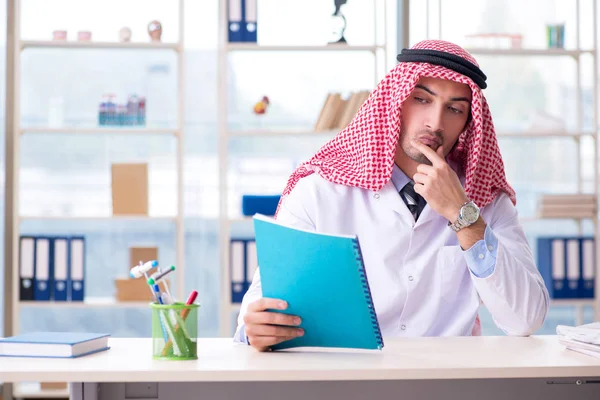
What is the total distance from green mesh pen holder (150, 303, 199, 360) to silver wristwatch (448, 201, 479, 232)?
0.68m

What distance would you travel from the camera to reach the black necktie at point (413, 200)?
2254 mm

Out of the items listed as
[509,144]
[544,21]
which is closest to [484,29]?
[544,21]

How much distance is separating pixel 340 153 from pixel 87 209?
2369 millimetres

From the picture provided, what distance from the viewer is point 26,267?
13.5ft

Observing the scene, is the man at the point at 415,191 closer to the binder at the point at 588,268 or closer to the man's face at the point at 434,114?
the man's face at the point at 434,114

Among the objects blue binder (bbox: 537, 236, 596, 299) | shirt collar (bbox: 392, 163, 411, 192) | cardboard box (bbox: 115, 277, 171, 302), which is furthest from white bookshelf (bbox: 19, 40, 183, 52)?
shirt collar (bbox: 392, 163, 411, 192)

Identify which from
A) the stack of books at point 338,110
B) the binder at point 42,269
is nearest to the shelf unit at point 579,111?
the stack of books at point 338,110

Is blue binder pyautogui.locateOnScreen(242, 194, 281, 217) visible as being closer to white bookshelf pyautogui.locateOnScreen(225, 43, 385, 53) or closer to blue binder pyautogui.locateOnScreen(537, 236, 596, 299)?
white bookshelf pyautogui.locateOnScreen(225, 43, 385, 53)

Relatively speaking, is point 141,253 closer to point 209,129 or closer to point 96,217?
point 96,217

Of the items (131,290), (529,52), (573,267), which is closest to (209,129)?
(131,290)

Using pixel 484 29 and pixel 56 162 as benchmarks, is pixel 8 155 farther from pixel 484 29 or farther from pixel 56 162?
pixel 484 29

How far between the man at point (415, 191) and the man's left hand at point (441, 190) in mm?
88

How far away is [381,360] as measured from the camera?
4.88ft

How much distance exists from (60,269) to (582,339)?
3.06 m
